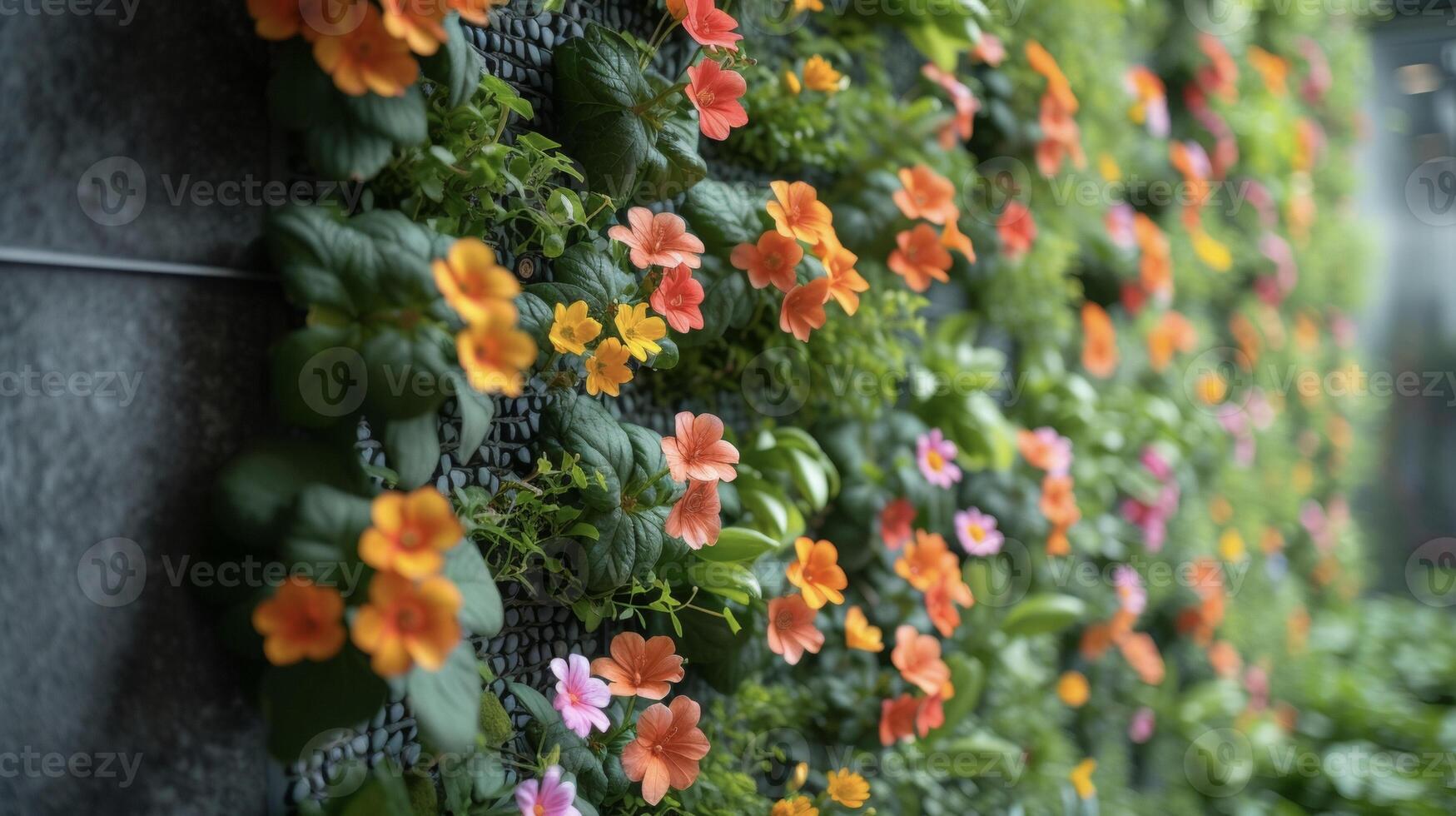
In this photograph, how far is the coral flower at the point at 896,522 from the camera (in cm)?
128

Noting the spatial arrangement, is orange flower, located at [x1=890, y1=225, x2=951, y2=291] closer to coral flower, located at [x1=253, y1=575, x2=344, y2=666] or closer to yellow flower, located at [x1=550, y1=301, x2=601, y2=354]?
yellow flower, located at [x1=550, y1=301, x2=601, y2=354]

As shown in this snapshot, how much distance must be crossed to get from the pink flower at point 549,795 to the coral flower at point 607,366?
33cm

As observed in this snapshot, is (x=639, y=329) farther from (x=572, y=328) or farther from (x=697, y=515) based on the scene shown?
(x=697, y=515)

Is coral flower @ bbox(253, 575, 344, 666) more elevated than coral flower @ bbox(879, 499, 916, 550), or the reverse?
coral flower @ bbox(253, 575, 344, 666)

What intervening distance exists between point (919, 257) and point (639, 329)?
492 mm

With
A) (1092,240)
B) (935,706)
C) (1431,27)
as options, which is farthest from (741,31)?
(1431,27)

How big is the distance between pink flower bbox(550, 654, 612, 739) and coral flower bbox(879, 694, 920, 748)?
48 cm

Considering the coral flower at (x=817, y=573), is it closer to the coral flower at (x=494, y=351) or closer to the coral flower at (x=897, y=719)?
the coral flower at (x=897, y=719)

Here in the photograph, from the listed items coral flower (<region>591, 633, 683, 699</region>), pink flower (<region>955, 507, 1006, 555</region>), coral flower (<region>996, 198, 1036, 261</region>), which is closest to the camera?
coral flower (<region>591, 633, 683, 699</region>)

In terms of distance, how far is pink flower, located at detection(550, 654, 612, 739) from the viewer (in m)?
0.80

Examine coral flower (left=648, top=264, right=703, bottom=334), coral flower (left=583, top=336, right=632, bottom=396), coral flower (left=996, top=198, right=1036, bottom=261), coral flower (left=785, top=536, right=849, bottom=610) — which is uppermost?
coral flower (left=648, top=264, right=703, bottom=334)

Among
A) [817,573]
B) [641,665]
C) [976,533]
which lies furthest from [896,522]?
[641,665]

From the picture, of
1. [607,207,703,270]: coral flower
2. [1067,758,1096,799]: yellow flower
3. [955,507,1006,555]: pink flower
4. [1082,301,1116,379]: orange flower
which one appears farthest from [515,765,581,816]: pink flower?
[1082,301,1116,379]: orange flower

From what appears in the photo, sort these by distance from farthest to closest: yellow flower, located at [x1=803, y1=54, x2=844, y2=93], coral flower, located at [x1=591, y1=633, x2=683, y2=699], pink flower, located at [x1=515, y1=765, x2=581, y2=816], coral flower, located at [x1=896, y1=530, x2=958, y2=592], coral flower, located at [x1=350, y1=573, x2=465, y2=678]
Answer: coral flower, located at [x1=896, y1=530, x2=958, y2=592] < yellow flower, located at [x1=803, y1=54, x2=844, y2=93] < coral flower, located at [x1=591, y1=633, x2=683, y2=699] < pink flower, located at [x1=515, y1=765, x2=581, y2=816] < coral flower, located at [x1=350, y1=573, x2=465, y2=678]
